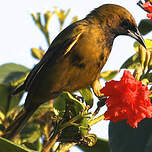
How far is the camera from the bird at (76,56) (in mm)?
3653

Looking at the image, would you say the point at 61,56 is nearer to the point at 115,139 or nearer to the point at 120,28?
the point at 120,28

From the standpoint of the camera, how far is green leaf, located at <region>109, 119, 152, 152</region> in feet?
7.48

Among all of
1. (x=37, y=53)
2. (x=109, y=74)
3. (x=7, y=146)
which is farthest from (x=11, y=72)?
(x=7, y=146)

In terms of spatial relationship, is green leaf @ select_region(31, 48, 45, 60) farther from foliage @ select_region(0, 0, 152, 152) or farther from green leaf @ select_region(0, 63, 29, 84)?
foliage @ select_region(0, 0, 152, 152)

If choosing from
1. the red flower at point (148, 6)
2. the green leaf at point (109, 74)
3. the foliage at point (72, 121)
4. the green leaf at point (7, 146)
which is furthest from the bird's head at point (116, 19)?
the green leaf at point (7, 146)

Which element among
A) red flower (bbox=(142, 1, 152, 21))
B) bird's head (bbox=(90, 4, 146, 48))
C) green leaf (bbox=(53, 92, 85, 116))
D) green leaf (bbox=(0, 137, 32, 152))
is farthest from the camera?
bird's head (bbox=(90, 4, 146, 48))

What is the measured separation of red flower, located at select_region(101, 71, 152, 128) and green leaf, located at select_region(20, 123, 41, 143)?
138 cm

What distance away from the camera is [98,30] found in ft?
13.3

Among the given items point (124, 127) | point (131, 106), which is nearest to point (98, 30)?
point (124, 127)

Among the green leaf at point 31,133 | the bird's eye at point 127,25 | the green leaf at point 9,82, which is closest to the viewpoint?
the green leaf at point 31,133

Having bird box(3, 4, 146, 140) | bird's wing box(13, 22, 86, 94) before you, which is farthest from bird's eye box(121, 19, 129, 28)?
bird's wing box(13, 22, 86, 94)

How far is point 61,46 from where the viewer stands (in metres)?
4.01

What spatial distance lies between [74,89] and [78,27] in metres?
0.74

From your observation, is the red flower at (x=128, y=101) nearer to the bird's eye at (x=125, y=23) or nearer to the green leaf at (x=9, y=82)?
the green leaf at (x=9, y=82)
